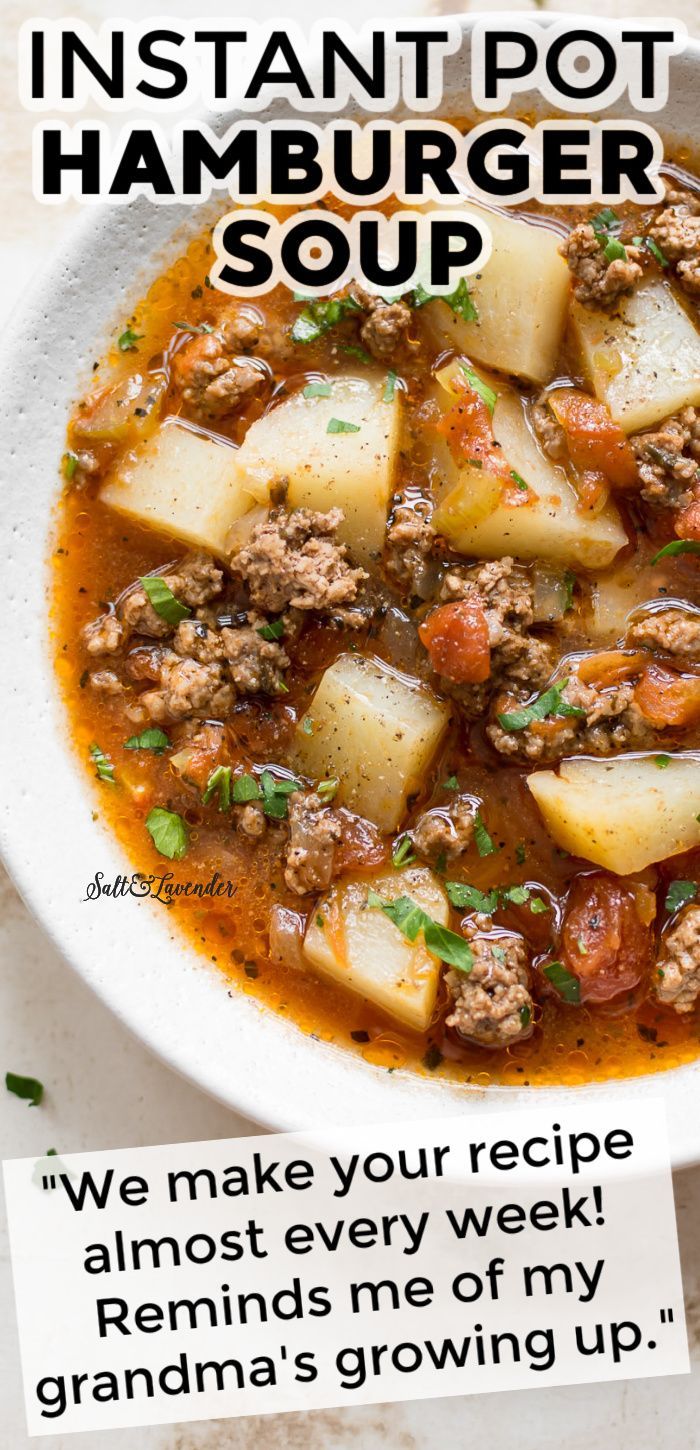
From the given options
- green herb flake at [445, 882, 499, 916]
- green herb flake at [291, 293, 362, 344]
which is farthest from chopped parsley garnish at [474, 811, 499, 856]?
green herb flake at [291, 293, 362, 344]

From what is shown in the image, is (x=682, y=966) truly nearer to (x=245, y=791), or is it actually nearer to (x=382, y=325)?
(x=245, y=791)

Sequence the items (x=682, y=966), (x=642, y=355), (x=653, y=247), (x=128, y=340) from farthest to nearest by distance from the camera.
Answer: (x=128, y=340) → (x=653, y=247) → (x=642, y=355) → (x=682, y=966)

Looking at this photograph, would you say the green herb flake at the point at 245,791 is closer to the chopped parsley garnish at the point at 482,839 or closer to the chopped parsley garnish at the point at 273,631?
the chopped parsley garnish at the point at 273,631

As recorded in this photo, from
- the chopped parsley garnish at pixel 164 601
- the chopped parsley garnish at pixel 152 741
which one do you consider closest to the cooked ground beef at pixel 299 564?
the chopped parsley garnish at pixel 164 601

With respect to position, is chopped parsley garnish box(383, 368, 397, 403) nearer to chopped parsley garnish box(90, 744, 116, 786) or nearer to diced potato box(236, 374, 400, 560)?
diced potato box(236, 374, 400, 560)

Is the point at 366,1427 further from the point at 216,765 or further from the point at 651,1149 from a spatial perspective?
the point at 216,765

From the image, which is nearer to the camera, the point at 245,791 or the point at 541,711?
the point at 541,711

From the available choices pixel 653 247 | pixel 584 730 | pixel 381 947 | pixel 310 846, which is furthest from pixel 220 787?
pixel 653 247
